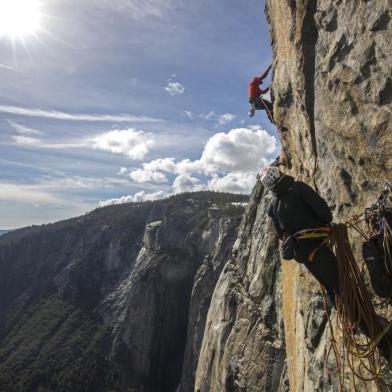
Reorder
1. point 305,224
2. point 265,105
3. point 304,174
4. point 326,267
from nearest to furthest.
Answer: point 326,267
point 305,224
point 304,174
point 265,105

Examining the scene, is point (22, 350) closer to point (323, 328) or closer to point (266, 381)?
point (266, 381)

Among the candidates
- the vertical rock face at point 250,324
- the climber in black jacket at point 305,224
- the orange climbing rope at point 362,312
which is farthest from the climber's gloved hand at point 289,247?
the vertical rock face at point 250,324

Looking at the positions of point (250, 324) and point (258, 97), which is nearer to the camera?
point (258, 97)

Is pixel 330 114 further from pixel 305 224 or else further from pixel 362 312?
pixel 362 312

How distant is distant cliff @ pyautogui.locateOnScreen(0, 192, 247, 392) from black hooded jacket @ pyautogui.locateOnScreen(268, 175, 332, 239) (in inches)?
2782

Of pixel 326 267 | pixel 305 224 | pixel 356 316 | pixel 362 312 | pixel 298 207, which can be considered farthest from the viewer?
pixel 298 207

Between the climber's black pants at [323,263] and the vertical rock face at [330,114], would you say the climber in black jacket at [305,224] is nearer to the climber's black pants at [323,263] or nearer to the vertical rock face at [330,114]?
the climber's black pants at [323,263]

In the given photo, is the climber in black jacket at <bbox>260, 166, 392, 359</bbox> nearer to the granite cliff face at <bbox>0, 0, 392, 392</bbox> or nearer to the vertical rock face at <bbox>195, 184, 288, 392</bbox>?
the granite cliff face at <bbox>0, 0, 392, 392</bbox>

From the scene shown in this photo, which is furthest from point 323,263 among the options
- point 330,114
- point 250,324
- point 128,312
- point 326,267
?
point 128,312

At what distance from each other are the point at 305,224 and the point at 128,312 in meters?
106

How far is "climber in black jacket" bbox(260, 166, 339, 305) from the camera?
761cm

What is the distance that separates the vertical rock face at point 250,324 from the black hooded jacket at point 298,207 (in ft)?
35.1

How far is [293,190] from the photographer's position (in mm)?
8023

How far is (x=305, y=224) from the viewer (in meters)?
7.81
